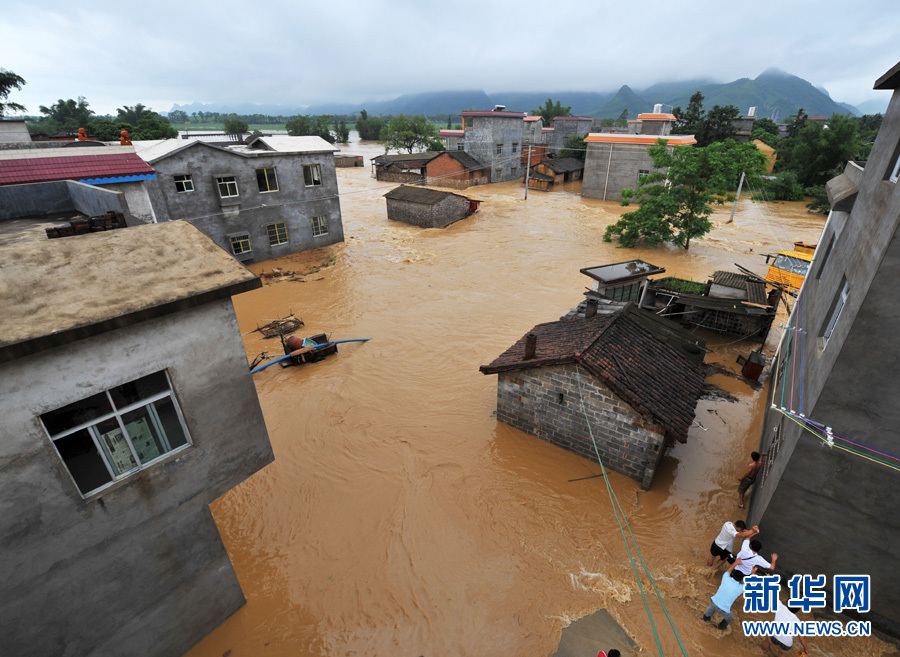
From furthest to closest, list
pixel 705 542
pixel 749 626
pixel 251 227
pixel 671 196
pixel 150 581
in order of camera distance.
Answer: pixel 671 196
pixel 251 227
pixel 705 542
pixel 749 626
pixel 150 581

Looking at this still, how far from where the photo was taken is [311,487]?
10.9 meters

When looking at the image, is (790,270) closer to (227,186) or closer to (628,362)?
(628,362)

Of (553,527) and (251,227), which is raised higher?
(251,227)

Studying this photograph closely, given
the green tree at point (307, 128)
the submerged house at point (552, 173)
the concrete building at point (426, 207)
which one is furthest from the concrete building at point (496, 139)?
the green tree at point (307, 128)

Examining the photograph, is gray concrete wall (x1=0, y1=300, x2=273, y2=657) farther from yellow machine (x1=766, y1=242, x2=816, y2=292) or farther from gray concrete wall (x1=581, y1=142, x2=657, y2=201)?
gray concrete wall (x1=581, y1=142, x2=657, y2=201)

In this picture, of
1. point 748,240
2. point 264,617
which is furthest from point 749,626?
point 748,240

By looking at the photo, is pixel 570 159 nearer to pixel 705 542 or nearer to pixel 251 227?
pixel 251 227

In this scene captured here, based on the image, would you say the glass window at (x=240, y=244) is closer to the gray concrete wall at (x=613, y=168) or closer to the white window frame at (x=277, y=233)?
the white window frame at (x=277, y=233)

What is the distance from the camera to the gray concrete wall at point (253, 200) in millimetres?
21188

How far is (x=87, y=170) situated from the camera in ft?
41.2

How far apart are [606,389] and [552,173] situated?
4563 cm

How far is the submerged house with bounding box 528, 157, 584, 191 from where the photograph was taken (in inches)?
1977

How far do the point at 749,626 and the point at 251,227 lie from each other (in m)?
26.4

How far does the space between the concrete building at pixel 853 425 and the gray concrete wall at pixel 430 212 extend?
28.0 m
